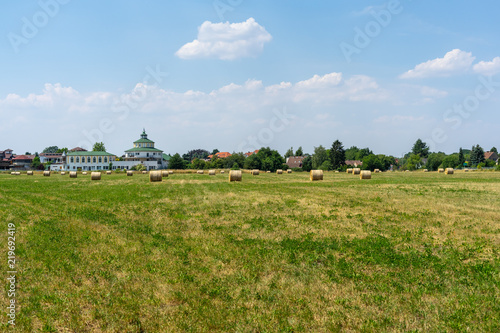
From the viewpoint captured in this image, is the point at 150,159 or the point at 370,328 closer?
the point at 370,328

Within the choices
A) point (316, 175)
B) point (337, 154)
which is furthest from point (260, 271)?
point (337, 154)

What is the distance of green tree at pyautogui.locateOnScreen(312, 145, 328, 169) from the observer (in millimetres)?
170750

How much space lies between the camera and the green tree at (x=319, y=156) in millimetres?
170750

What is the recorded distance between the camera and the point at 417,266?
38.5 ft

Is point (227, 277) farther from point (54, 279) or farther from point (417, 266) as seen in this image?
point (417, 266)

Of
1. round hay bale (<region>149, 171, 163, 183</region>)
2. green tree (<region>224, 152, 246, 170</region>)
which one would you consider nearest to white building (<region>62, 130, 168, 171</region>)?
green tree (<region>224, 152, 246, 170</region>)

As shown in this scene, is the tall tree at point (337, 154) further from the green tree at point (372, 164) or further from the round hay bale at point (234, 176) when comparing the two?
the round hay bale at point (234, 176)

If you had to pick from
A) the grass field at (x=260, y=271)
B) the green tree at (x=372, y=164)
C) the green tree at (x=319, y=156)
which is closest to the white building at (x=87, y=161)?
the green tree at (x=319, y=156)

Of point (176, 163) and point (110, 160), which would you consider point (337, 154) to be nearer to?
point (176, 163)

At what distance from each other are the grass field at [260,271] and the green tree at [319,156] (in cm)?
15060

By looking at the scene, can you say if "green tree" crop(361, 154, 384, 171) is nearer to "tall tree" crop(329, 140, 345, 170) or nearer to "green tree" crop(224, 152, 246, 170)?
"tall tree" crop(329, 140, 345, 170)

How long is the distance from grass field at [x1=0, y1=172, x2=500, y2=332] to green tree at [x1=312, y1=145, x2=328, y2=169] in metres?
151

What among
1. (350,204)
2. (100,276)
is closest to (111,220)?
(100,276)

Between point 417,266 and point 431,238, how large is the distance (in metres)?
3.81
